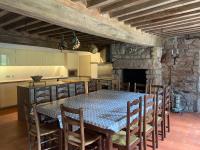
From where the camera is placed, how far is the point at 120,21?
333cm

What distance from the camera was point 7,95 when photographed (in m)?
5.62

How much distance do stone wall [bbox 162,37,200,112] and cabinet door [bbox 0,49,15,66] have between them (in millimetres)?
4822

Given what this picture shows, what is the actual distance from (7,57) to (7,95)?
4.04 feet

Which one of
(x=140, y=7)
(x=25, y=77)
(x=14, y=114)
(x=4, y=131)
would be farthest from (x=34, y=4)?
(x=25, y=77)

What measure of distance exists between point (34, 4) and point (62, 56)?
576cm

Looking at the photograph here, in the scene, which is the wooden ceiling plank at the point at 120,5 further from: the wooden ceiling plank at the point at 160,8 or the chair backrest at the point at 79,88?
the chair backrest at the point at 79,88

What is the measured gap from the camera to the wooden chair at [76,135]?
2.01 m

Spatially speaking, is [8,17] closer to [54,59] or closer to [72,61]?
[54,59]

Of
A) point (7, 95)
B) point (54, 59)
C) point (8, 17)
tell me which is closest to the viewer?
point (8, 17)

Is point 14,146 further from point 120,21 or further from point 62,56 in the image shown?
point 62,56

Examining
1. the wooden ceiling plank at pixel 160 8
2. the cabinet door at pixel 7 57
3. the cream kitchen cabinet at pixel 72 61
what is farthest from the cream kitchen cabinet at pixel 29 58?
the wooden ceiling plank at pixel 160 8

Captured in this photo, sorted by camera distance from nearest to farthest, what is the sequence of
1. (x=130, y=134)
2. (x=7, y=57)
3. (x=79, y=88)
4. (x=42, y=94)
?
(x=130, y=134), (x=42, y=94), (x=79, y=88), (x=7, y=57)

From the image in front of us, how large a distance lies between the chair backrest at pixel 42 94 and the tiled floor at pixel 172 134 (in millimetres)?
772

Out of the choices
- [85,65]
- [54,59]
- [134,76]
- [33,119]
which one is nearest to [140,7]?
[33,119]
